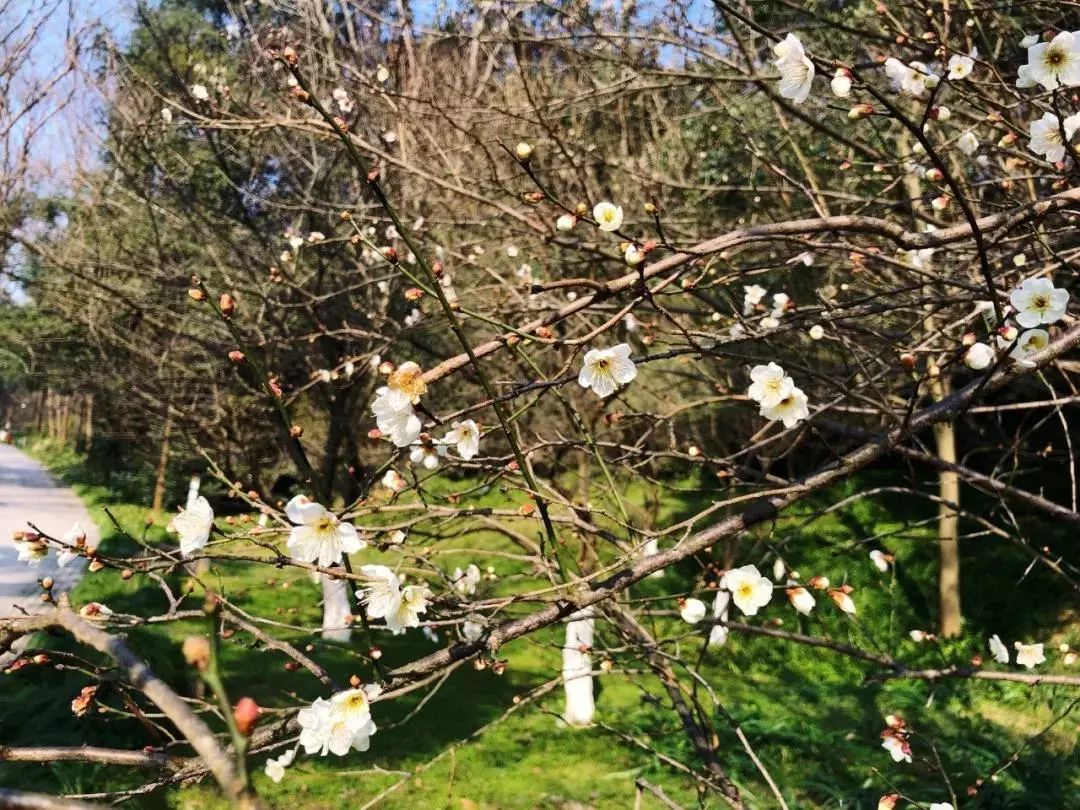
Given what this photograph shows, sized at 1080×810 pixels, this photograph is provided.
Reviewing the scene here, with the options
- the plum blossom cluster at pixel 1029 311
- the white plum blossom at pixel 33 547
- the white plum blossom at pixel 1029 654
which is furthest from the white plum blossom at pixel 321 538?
the white plum blossom at pixel 1029 654

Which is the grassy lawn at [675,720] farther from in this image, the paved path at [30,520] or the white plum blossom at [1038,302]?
the white plum blossom at [1038,302]

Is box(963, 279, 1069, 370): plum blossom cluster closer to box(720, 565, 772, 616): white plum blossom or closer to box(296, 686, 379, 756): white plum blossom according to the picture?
box(720, 565, 772, 616): white plum blossom

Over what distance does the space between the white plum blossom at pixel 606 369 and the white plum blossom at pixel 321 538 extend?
524 millimetres

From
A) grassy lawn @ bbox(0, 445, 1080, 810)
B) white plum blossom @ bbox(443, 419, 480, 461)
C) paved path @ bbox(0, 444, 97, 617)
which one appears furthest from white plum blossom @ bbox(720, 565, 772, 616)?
paved path @ bbox(0, 444, 97, 617)

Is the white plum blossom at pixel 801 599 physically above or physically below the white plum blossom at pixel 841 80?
below

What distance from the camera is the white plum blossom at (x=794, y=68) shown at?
5.60 ft

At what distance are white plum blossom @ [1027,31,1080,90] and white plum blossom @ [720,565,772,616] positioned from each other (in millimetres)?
1267

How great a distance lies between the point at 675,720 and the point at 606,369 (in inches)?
172

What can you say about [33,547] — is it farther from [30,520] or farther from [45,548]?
[30,520]

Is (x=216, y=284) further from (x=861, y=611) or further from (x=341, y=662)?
(x=861, y=611)

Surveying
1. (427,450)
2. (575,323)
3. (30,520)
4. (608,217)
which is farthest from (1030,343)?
(30,520)

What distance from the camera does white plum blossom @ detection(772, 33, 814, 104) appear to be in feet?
5.60

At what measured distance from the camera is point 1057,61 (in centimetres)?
178

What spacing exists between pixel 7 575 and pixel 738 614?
6101 millimetres
